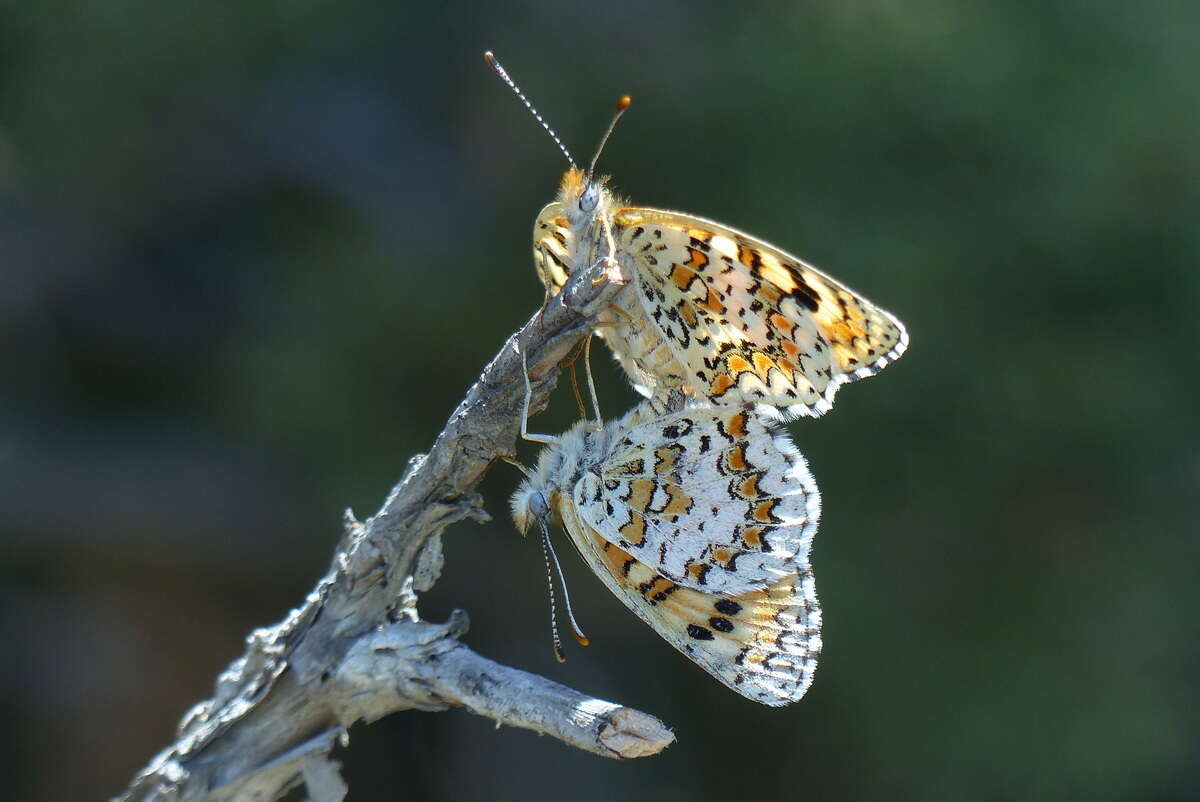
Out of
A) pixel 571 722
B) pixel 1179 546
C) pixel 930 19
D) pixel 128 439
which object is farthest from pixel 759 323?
pixel 128 439

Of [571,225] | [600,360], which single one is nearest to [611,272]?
[571,225]

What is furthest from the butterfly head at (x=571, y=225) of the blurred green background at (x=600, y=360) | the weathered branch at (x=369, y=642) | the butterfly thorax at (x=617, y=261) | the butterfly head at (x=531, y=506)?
the blurred green background at (x=600, y=360)

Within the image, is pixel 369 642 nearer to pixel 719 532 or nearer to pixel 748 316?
pixel 719 532

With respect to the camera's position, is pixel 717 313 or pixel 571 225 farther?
pixel 571 225

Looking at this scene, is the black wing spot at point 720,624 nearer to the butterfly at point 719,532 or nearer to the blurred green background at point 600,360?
the butterfly at point 719,532

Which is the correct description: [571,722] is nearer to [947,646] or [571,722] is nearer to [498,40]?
[947,646]

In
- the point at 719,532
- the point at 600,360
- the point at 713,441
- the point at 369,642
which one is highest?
the point at 600,360

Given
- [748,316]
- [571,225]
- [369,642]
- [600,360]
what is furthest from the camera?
[600,360]
